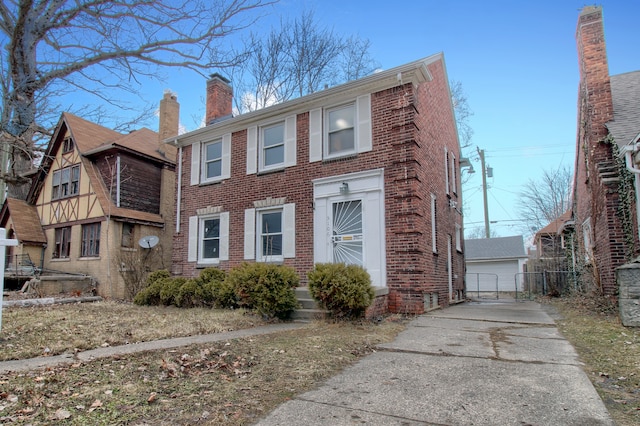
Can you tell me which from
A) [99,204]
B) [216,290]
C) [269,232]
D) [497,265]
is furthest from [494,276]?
[99,204]

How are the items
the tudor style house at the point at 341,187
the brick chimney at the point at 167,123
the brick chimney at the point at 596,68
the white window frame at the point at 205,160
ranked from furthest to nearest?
the brick chimney at the point at 167,123, the white window frame at the point at 205,160, the brick chimney at the point at 596,68, the tudor style house at the point at 341,187

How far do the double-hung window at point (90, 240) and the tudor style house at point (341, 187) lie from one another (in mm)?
4733

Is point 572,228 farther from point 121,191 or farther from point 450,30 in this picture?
point 121,191

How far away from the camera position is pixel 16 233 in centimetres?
1688

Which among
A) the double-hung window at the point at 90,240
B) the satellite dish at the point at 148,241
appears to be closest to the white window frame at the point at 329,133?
the satellite dish at the point at 148,241

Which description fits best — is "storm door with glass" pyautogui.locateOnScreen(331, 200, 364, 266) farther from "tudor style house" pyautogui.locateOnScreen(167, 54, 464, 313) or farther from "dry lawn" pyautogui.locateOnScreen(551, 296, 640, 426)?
"dry lawn" pyautogui.locateOnScreen(551, 296, 640, 426)

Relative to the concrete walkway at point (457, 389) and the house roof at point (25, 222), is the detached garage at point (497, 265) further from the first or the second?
the house roof at point (25, 222)

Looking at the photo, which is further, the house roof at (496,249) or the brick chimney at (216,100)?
the house roof at (496,249)

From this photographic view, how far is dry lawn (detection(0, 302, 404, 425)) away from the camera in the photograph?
2762 mm

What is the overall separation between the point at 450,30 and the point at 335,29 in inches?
380

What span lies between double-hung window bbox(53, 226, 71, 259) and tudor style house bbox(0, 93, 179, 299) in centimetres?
4

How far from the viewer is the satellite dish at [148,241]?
1515 cm

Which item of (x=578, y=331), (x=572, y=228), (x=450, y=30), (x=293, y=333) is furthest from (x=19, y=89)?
(x=572, y=228)

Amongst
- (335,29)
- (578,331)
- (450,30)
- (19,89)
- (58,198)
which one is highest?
(335,29)
